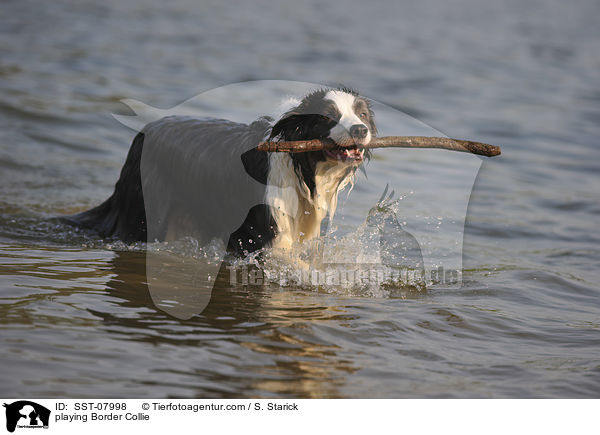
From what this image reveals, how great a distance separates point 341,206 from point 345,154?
106 inches

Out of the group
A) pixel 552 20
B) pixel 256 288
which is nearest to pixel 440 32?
pixel 552 20

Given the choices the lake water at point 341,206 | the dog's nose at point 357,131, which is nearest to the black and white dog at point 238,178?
the dog's nose at point 357,131

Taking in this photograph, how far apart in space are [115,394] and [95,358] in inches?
14.2

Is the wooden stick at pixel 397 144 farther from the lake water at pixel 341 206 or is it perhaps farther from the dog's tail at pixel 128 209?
the dog's tail at pixel 128 209

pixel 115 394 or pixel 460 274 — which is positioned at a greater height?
pixel 460 274

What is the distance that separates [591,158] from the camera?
9711 mm

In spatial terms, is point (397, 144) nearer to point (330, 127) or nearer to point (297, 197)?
point (330, 127)

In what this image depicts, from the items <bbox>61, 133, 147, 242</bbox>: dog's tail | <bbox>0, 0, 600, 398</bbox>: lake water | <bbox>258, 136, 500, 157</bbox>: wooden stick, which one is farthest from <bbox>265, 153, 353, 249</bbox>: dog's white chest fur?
<bbox>61, 133, 147, 242</bbox>: dog's tail

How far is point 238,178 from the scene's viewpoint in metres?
5.04

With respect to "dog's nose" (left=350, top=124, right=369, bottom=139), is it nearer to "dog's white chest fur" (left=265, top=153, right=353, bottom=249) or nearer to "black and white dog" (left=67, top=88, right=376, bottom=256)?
"black and white dog" (left=67, top=88, right=376, bottom=256)

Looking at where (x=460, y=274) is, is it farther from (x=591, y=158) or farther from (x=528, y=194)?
(x=591, y=158)

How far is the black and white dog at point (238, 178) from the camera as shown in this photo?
456cm
